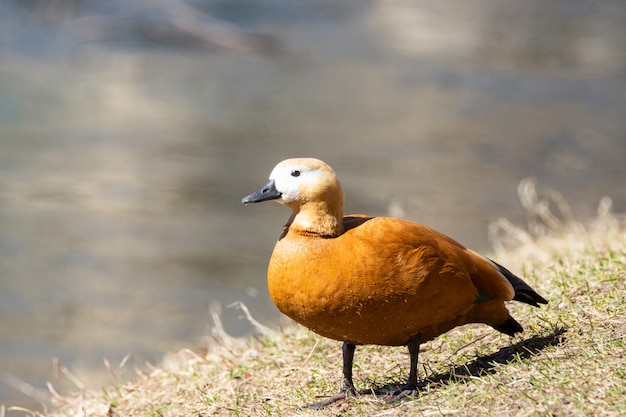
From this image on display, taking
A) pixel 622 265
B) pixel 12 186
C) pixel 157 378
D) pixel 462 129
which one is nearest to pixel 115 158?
pixel 12 186

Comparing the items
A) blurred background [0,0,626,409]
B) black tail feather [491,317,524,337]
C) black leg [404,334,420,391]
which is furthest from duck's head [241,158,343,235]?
blurred background [0,0,626,409]

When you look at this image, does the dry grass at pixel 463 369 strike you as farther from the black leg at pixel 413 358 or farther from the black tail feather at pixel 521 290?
the black tail feather at pixel 521 290

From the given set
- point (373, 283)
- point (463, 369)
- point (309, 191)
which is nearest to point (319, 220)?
point (309, 191)

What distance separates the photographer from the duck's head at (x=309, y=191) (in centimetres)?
437

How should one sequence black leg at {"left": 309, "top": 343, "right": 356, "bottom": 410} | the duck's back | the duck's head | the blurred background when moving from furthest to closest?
the blurred background, black leg at {"left": 309, "top": 343, "right": 356, "bottom": 410}, the duck's head, the duck's back

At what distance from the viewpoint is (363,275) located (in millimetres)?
4211

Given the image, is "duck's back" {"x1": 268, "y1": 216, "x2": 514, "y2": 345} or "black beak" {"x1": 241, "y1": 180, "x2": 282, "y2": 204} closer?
"duck's back" {"x1": 268, "y1": 216, "x2": 514, "y2": 345}

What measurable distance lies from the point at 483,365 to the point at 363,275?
32.7 inches

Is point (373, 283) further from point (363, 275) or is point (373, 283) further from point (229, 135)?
point (229, 135)

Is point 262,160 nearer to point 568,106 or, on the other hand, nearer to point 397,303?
point 568,106

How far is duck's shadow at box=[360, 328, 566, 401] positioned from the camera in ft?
14.5

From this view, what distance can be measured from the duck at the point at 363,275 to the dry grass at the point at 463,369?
28 cm

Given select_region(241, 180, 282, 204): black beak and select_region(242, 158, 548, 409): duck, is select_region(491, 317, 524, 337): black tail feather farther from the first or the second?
select_region(241, 180, 282, 204): black beak

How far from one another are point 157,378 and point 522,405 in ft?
8.93
